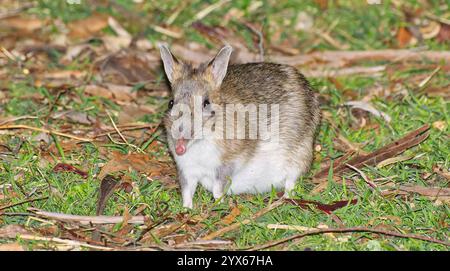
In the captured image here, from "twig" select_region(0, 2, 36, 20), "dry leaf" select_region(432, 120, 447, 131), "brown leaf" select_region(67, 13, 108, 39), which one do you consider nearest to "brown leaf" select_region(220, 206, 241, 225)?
"dry leaf" select_region(432, 120, 447, 131)

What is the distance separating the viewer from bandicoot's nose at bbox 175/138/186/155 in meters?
6.21

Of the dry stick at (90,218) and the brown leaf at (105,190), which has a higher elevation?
the dry stick at (90,218)

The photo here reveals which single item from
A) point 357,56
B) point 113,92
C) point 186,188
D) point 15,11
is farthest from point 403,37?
point 15,11

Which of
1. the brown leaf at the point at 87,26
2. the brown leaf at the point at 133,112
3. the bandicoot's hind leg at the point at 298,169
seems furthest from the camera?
the brown leaf at the point at 87,26

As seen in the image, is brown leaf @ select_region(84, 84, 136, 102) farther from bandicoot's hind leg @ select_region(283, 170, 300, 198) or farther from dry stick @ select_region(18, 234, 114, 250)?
dry stick @ select_region(18, 234, 114, 250)

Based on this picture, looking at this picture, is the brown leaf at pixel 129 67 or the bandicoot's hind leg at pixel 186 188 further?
the brown leaf at pixel 129 67

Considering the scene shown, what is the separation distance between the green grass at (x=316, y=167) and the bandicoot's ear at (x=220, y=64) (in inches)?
41.8

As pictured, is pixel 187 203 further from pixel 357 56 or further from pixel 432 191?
pixel 357 56

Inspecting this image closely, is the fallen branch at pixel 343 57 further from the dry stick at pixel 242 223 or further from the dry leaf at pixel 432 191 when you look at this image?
the dry stick at pixel 242 223

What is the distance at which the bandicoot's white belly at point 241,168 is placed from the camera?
6.42 meters

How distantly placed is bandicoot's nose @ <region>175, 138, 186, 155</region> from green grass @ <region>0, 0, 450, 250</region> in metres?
0.56

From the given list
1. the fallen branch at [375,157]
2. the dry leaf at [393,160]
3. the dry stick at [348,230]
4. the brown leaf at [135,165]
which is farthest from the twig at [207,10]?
the dry stick at [348,230]

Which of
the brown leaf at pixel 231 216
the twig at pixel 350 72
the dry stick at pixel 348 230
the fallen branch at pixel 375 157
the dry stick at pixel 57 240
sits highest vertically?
the dry stick at pixel 348 230

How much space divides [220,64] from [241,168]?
93cm
